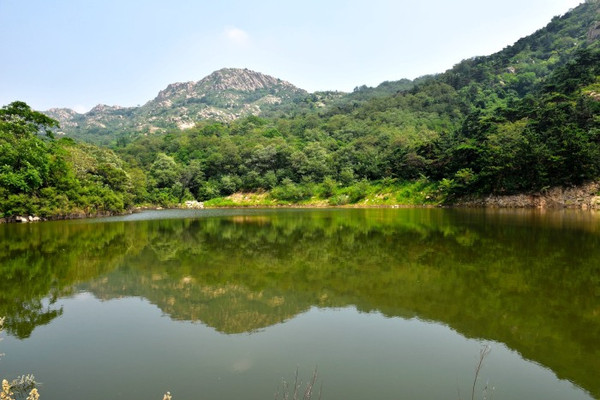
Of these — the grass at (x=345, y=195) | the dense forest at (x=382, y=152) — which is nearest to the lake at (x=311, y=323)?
the dense forest at (x=382, y=152)

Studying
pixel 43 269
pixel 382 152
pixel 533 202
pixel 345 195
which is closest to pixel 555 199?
pixel 533 202

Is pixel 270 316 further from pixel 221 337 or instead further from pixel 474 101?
pixel 474 101

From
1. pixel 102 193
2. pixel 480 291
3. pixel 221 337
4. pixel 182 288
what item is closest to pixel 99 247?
pixel 182 288

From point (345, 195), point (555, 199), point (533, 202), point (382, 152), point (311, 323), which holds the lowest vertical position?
point (311, 323)

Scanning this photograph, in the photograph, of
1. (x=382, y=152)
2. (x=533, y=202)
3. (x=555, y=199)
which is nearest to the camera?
(x=555, y=199)

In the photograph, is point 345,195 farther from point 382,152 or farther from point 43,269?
point 43,269

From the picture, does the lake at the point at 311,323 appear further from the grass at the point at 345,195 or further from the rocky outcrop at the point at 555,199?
the grass at the point at 345,195

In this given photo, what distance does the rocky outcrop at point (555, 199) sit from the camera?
43625 mm

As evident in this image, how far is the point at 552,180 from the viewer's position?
46.8 meters

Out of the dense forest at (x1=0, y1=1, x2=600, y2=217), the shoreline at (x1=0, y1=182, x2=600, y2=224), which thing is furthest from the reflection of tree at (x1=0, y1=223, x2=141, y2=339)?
the dense forest at (x1=0, y1=1, x2=600, y2=217)

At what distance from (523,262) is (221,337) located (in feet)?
37.8

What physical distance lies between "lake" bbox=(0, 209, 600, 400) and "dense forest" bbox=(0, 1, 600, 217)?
114 feet

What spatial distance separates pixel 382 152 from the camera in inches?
3142

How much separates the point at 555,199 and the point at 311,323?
165 feet
